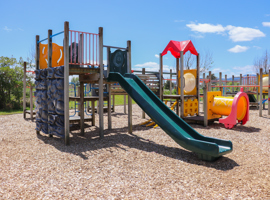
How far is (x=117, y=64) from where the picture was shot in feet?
25.2

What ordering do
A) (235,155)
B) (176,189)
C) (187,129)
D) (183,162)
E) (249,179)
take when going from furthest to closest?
(187,129) < (235,155) < (183,162) < (249,179) < (176,189)

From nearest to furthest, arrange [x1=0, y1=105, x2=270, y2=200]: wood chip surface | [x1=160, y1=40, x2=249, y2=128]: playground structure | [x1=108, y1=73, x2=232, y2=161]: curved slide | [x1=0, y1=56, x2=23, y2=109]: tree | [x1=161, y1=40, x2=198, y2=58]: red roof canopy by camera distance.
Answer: [x1=0, y1=105, x2=270, y2=200]: wood chip surface, [x1=108, y1=73, x2=232, y2=161]: curved slide, [x1=160, y1=40, x2=249, y2=128]: playground structure, [x1=161, y1=40, x2=198, y2=58]: red roof canopy, [x1=0, y1=56, x2=23, y2=109]: tree

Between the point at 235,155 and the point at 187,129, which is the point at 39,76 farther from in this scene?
the point at 235,155

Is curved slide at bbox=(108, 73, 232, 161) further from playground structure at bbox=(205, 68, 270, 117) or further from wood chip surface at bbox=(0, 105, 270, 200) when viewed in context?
playground structure at bbox=(205, 68, 270, 117)

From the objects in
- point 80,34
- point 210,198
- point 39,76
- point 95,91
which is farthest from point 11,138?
point 210,198

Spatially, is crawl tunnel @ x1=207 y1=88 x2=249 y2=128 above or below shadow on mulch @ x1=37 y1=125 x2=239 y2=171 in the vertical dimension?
above

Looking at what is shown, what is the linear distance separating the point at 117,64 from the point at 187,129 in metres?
3.29

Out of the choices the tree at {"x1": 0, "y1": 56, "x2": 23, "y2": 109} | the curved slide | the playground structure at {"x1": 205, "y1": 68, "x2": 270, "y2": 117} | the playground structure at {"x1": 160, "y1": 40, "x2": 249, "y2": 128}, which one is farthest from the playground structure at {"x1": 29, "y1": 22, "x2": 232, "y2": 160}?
the tree at {"x1": 0, "y1": 56, "x2": 23, "y2": 109}

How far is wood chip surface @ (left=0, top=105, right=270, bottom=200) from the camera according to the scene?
3416 millimetres

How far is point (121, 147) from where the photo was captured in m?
5.96

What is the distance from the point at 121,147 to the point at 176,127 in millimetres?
1507

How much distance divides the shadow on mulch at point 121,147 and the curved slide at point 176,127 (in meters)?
0.21

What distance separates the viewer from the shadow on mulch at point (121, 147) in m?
4.77

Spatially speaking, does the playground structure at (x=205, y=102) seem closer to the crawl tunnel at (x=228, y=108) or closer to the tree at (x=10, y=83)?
the crawl tunnel at (x=228, y=108)
